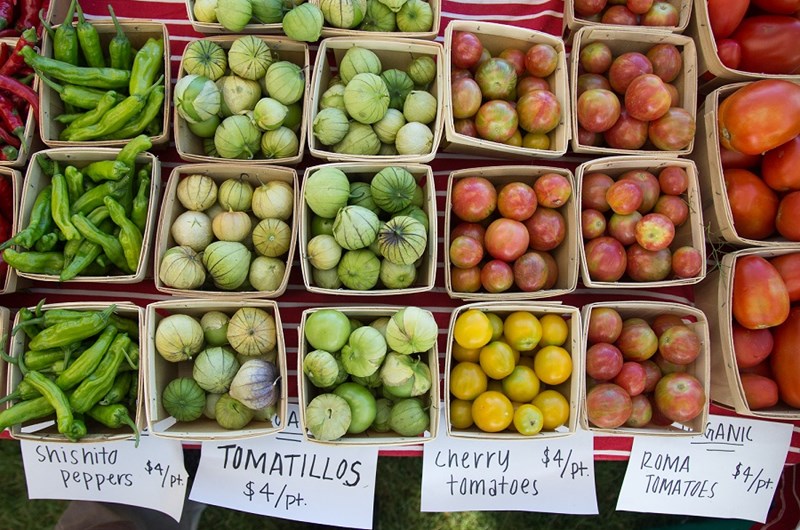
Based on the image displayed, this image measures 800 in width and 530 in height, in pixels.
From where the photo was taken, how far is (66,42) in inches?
75.1

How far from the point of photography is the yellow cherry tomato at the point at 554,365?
175 centimetres

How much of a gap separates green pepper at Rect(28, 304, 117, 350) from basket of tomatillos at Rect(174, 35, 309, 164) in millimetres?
602

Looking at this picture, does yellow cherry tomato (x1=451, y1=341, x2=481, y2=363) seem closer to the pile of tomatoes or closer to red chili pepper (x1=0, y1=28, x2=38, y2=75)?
the pile of tomatoes

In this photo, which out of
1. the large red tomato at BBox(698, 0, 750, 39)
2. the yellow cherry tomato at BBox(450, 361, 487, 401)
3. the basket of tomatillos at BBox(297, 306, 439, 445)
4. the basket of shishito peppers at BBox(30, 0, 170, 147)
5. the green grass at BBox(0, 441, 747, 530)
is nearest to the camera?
the basket of tomatillos at BBox(297, 306, 439, 445)

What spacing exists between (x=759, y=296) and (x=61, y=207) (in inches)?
92.9

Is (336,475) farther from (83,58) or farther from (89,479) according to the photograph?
(83,58)

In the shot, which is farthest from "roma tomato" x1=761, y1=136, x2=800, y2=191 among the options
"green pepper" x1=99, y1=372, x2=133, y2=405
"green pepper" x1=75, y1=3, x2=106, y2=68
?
"green pepper" x1=75, y1=3, x2=106, y2=68

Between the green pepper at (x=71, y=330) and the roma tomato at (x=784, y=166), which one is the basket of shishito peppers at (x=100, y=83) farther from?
the roma tomato at (x=784, y=166)

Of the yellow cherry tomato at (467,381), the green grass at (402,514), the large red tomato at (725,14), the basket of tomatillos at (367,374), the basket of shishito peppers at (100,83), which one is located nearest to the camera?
the basket of tomatillos at (367,374)

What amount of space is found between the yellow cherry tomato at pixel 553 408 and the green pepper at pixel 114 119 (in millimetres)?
1706

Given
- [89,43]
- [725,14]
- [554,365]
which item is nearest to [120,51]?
[89,43]

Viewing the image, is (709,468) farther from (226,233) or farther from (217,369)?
(226,233)

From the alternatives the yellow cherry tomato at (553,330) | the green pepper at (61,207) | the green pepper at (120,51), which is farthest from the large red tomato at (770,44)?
the green pepper at (61,207)

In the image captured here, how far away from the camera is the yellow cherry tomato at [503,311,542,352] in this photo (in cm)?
175
